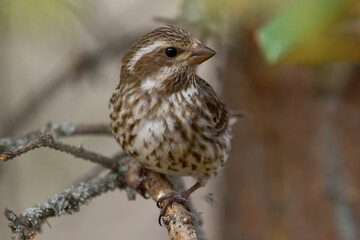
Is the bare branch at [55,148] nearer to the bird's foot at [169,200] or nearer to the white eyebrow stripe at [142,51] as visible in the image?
the bird's foot at [169,200]

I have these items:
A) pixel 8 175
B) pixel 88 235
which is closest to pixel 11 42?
pixel 8 175

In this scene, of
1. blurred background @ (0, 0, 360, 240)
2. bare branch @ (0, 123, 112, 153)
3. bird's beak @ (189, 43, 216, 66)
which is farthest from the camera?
blurred background @ (0, 0, 360, 240)

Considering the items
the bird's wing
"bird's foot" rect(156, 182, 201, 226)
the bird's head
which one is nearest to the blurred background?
the bird's wing

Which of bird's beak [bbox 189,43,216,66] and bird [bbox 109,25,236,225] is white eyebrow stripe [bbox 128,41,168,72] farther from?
bird's beak [bbox 189,43,216,66]

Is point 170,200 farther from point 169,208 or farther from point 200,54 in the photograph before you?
point 200,54

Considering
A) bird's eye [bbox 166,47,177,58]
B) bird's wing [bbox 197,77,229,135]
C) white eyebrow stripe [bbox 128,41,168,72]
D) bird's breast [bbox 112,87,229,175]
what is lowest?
bird's breast [bbox 112,87,229,175]

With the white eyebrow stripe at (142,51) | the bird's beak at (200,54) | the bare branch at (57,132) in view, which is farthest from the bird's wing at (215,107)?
the bare branch at (57,132)
